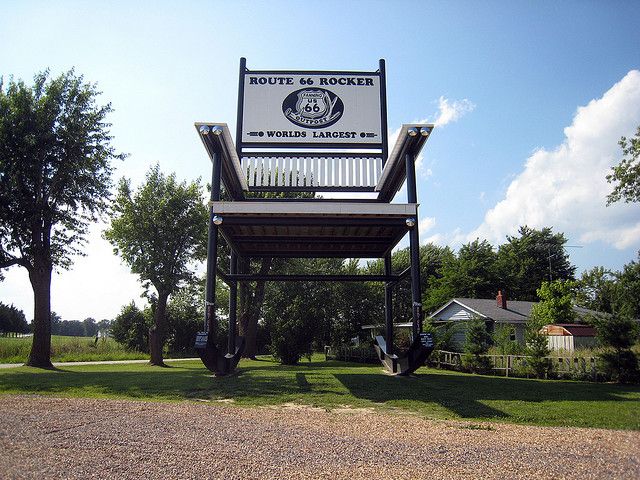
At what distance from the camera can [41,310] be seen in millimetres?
17969

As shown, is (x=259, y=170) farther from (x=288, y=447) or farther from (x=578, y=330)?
(x=578, y=330)

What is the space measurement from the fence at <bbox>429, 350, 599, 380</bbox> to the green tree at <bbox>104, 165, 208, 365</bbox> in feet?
40.1

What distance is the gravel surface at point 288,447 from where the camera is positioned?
362 cm

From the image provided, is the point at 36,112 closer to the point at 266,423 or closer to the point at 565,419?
the point at 266,423

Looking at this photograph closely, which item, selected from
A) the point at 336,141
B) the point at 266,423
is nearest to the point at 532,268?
the point at 336,141

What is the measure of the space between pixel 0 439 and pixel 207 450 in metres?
1.97

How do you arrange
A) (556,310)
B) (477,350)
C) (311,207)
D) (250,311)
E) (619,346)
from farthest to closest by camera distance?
(556,310) → (250,311) → (477,350) → (619,346) → (311,207)

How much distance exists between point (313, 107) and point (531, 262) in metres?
43.6

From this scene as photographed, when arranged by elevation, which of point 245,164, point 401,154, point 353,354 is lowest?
point 353,354

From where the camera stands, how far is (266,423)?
5605mm

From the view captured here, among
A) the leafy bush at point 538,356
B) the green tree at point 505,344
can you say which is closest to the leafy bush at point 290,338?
the green tree at point 505,344

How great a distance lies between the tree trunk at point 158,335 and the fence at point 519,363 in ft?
38.0

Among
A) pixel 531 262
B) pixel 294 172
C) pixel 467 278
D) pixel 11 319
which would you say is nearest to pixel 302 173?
pixel 294 172

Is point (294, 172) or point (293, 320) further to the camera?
point (293, 320)
